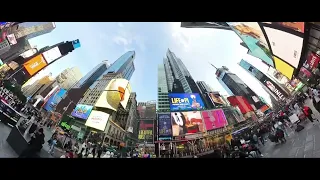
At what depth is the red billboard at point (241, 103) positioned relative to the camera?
9603mm

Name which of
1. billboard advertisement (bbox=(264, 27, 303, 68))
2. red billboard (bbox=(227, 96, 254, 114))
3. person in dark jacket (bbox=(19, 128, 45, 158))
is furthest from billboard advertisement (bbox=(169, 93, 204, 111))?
person in dark jacket (bbox=(19, 128, 45, 158))

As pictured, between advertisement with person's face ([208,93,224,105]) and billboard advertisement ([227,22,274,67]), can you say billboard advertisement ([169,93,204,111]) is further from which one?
billboard advertisement ([227,22,274,67])

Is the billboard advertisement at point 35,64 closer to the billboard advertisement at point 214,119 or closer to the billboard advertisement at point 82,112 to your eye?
the billboard advertisement at point 82,112

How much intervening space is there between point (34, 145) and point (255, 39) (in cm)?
879

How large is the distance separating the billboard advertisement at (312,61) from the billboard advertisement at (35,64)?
13.3 meters

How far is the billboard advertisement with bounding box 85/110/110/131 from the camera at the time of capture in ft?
28.1

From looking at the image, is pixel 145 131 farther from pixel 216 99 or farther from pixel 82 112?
pixel 216 99

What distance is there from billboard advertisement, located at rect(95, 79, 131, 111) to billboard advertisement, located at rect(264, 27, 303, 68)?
5.96 metres

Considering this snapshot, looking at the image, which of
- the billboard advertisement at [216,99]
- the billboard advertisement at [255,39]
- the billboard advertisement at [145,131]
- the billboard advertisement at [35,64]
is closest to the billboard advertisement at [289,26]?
the billboard advertisement at [255,39]

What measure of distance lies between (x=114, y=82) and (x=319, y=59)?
814 cm

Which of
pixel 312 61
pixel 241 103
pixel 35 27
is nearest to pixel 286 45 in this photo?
pixel 312 61
